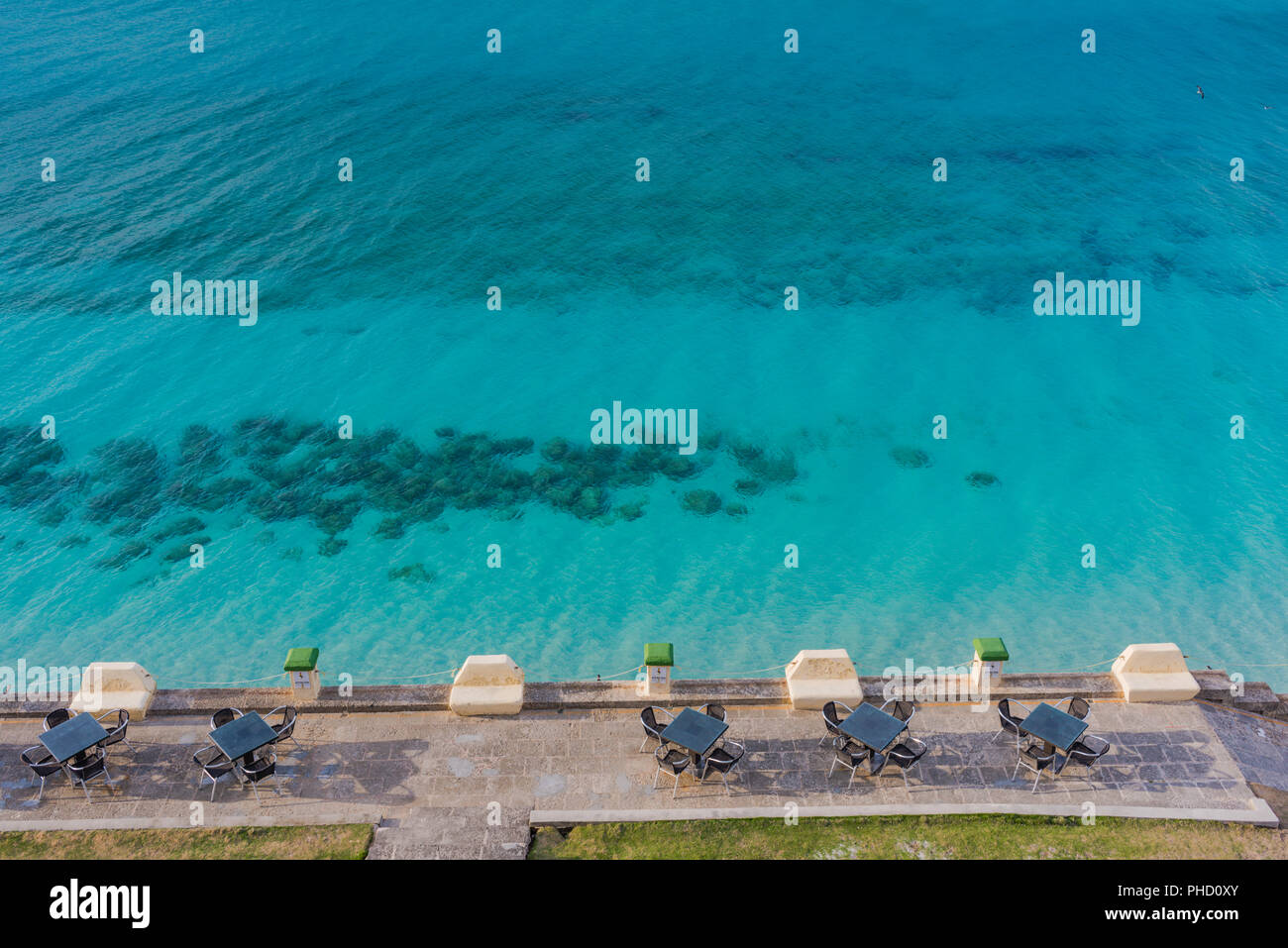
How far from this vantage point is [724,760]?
16.5 meters

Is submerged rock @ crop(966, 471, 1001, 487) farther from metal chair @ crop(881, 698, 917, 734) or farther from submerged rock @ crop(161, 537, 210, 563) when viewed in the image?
submerged rock @ crop(161, 537, 210, 563)

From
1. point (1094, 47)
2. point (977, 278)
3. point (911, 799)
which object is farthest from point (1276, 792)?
point (1094, 47)

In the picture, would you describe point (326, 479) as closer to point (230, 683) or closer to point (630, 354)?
point (230, 683)

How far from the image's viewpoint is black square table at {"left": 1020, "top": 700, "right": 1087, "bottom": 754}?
53.8 feet

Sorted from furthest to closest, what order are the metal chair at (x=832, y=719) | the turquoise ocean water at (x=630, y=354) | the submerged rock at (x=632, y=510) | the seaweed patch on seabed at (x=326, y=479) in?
1. the submerged rock at (x=632, y=510)
2. the seaweed patch on seabed at (x=326, y=479)
3. the turquoise ocean water at (x=630, y=354)
4. the metal chair at (x=832, y=719)

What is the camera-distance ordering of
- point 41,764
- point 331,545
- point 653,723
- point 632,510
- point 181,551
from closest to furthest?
point 41,764 → point 653,723 → point 181,551 → point 331,545 → point 632,510

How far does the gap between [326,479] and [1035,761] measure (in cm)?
2252

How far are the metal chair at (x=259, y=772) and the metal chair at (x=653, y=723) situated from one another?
6.89 meters

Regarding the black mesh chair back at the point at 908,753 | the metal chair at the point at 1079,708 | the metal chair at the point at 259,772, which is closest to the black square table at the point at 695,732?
the black mesh chair back at the point at 908,753

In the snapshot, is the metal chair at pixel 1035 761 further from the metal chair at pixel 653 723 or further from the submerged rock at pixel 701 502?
the submerged rock at pixel 701 502

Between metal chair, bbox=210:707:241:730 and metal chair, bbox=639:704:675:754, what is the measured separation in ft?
26.1

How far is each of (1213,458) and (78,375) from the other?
4131 centimetres

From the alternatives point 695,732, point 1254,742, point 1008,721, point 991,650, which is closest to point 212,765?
point 695,732

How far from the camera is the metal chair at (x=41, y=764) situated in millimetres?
16031
